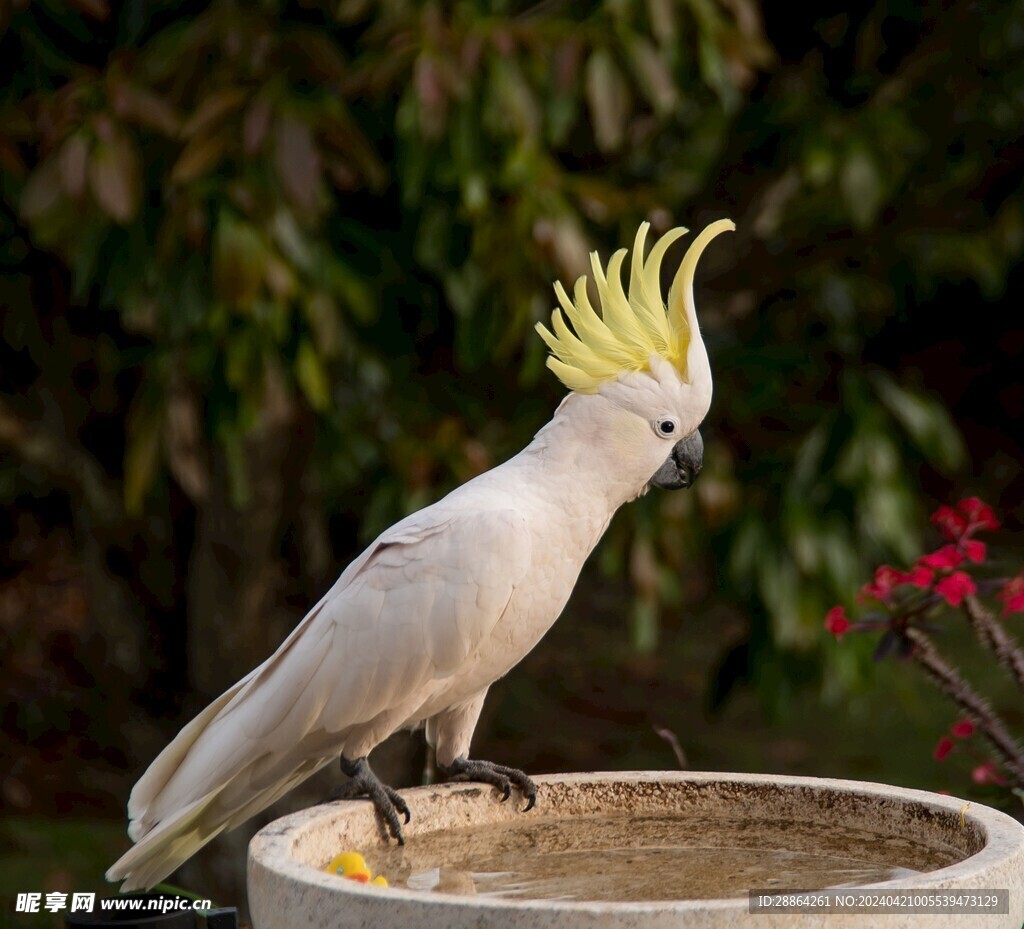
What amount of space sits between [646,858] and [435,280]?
1.92 m

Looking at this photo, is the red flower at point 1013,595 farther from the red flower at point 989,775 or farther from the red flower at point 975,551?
the red flower at point 989,775

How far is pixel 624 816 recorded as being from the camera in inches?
70.8

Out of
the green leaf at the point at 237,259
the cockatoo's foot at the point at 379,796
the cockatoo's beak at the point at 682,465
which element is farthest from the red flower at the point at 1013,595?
the green leaf at the point at 237,259

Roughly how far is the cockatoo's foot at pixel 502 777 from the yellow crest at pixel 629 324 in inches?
21.9

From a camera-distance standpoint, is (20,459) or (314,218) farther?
(20,459)

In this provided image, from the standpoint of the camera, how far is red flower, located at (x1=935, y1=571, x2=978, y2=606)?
2.15 m

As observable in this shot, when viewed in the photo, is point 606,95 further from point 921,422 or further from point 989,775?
point 989,775

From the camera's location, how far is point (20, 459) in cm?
398

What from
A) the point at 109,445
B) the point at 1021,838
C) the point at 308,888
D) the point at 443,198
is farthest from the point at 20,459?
the point at 1021,838

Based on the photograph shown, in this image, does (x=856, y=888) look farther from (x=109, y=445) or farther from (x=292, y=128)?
(x=109, y=445)

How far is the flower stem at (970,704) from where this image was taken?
2.22 meters

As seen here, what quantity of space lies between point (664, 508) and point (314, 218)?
46.1 inches

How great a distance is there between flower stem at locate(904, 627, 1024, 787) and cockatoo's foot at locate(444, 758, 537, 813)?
2.49 ft

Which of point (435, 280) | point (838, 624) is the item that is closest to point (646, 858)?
point (838, 624)
